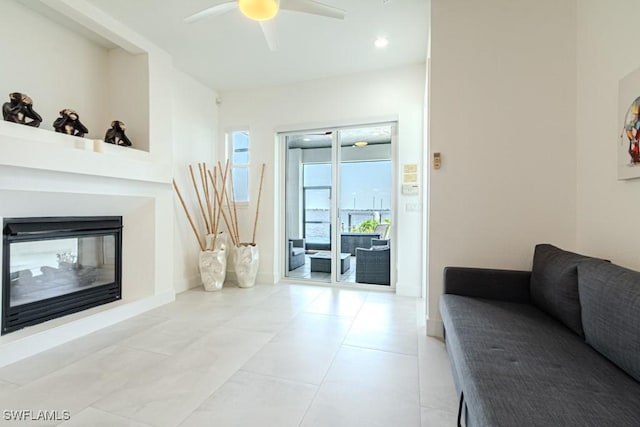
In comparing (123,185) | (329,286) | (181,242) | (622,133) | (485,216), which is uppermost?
(622,133)

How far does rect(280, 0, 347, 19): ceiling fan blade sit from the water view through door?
195cm

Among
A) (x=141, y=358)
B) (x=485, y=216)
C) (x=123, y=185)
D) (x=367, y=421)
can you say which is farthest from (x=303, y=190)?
(x=367, y=421)

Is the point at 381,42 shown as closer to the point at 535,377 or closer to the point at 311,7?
the point at 311,7

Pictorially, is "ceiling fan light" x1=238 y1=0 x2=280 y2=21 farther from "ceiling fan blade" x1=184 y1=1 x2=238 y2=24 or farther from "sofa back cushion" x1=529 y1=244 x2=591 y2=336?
"sofa back cushion" x1=529 y1=244 x2=591 y2=336

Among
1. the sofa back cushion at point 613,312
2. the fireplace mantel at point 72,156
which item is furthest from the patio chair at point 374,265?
the fireplace mantel at point 72,156

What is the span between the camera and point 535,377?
3.61 feet

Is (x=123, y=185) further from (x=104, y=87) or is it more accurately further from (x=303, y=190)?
Answer: (x=303, y=190)

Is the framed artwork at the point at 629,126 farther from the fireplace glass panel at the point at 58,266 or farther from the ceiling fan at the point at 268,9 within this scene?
the fireplace glass panel at the point at 58,266

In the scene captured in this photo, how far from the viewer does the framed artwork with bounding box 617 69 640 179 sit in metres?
1.53

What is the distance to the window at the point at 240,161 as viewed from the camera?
4449mm

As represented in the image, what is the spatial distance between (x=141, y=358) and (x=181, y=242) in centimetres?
199

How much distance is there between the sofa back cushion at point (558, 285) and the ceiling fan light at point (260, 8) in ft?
8.16

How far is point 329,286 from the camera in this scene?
4082mm

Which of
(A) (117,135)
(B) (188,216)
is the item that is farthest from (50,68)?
(B) (188,216)
